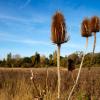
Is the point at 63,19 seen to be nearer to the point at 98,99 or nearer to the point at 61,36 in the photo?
the point at 61,36

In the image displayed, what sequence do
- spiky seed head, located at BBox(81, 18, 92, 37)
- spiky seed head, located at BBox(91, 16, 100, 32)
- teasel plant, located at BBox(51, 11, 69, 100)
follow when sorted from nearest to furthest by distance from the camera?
teasel plant, located at BBox(51, 11, 69, 100)
spiky seed head, located at BBox(81, 18, 92, 37)
spiky seed head, located at BBox(91, 16, 100, 32)

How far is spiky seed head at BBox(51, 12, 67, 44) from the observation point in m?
4.86

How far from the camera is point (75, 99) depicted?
9023 mm

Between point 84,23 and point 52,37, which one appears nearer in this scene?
point 52,37

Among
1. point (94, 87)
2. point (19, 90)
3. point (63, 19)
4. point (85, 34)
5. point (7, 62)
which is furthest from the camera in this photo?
point (7, 62)

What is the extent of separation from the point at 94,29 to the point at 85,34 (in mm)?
1902

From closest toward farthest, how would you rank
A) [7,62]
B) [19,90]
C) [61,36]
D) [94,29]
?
[61,36], [94,29], [19,90], [7,62]

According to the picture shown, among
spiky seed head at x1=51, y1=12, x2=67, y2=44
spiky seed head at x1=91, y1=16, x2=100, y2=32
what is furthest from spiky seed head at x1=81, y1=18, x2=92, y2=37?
spiky seed head at x1=51, y1=12, x2=67, y2=44

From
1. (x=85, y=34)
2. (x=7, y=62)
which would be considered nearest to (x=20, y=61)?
(x=7, y=62)

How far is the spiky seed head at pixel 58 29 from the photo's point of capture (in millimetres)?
4863

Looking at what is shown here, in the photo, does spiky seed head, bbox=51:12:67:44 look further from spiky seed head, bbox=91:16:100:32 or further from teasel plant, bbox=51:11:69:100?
spiky seed head, bbox=91:16:100:32

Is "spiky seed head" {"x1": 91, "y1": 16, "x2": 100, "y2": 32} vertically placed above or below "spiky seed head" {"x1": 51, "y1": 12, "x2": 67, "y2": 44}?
above

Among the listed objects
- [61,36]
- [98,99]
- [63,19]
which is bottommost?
[98,99]

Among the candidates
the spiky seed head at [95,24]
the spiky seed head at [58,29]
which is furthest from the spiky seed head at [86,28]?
the spiky seed head at [58,29]
